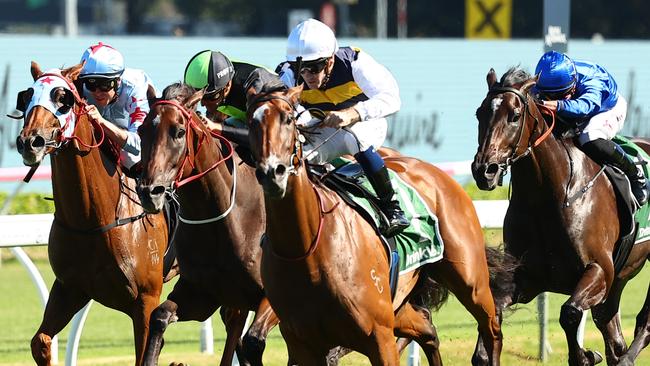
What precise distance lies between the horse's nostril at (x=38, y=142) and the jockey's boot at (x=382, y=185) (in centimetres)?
136

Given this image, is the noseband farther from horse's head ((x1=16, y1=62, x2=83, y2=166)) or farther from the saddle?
horse's head ((x1=16, y1=62, x2=83, y2=166))

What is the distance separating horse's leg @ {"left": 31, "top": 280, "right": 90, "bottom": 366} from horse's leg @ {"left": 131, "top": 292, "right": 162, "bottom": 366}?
254 millimetres

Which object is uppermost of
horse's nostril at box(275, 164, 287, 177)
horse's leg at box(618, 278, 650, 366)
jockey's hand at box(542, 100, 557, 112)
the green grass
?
horse's nostril at box(275, 164, 287, 177)

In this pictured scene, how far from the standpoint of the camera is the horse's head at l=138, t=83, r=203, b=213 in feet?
16.2

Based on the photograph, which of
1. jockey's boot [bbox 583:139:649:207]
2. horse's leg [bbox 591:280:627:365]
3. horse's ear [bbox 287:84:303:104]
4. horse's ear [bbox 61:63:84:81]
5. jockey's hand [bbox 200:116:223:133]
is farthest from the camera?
horse's leg [bbox 591:280:627:365]

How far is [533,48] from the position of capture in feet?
50.4

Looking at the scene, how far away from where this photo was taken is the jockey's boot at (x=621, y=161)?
6.59 m

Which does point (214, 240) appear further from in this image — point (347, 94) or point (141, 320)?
point (347, 94)

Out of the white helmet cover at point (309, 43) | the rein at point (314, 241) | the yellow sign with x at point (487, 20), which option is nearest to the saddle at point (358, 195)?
the rein at point (314, 241)

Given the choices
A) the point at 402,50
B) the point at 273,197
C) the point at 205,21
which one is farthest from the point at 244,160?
the point at 205,21

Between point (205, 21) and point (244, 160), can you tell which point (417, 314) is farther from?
point (205, 21)

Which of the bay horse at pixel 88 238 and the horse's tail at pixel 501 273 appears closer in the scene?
the bay horse at pixel 88 238

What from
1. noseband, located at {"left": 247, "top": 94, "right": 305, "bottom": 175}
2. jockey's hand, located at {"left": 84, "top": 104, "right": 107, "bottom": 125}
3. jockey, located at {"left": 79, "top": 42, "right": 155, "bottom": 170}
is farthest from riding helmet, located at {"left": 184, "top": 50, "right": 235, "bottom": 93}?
noseband, located at {"left": 247, "top": 94, "right": 305, "bottom": 175}

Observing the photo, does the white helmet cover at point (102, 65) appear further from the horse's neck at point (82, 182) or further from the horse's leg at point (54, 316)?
the horse's leg at point (54, 316)
